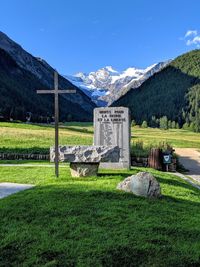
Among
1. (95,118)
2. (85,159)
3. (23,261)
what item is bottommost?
(23,261)

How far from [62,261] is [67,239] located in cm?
103

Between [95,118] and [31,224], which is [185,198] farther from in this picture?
[95,118]

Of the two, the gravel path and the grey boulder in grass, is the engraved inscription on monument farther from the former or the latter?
the grey boulder in grass

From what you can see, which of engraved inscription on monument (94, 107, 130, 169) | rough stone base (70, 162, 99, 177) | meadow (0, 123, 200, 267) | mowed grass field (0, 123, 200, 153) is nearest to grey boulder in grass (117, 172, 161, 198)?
meadow (0, 123, 200, 267)

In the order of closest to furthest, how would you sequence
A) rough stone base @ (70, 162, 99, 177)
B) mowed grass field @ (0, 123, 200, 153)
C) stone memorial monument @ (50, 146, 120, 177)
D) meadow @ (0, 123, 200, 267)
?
meadow @ (0, 123, 200, 267) → stone memorial monument @ (50, 146, 120, 177) → rough stone base @ (70, 162, 99, 177) → mowed grass field @ (0, 123, 200, 153)

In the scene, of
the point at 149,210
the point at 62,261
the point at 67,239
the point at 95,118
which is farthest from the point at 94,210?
the point at 95,118

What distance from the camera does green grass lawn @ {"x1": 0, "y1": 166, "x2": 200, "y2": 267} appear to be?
8000 millimetres

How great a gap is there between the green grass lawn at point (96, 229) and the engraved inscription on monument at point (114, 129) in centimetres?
1250

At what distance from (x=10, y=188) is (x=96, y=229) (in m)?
7.20

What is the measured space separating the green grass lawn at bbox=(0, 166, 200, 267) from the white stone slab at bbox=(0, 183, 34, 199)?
4.50 feet

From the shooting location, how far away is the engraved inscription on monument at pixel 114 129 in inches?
1026

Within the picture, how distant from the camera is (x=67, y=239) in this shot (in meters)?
8.84

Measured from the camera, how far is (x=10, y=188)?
1584 centimetres

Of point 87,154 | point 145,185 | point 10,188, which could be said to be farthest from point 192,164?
point 145,185
